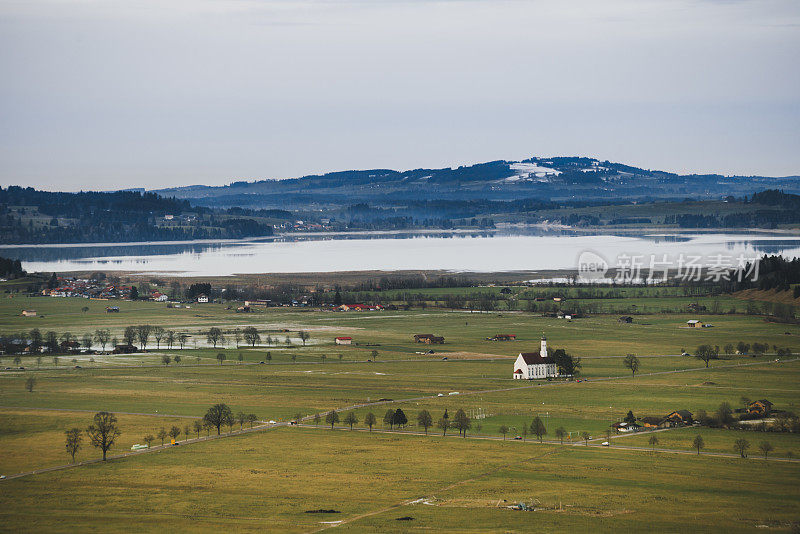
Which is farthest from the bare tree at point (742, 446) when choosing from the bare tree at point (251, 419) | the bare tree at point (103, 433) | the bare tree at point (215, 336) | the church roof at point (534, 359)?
the bare tree at point (215, 336)

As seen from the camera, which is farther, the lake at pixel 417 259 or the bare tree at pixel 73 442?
the lake at pixel 417 259

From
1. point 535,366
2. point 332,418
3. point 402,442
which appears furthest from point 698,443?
point 535,366

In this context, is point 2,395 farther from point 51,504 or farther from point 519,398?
point 519,398

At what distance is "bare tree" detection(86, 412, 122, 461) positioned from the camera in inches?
1875

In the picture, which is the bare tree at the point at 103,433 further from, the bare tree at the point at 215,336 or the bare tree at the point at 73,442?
the bare tree at the point at 215,336

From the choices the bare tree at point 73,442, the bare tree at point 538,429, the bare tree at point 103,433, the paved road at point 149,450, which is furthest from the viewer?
the bare tree at point 538,429

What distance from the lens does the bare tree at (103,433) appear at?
47625mm

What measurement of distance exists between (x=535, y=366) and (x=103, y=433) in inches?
1187

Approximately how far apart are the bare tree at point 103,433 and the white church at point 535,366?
27.0m

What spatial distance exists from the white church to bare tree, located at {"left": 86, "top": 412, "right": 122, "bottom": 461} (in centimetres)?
2703

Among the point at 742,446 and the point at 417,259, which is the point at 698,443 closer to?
the point at 742,446

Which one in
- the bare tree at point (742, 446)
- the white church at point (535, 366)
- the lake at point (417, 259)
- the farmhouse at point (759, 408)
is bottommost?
the bare tree at point (742, 446)

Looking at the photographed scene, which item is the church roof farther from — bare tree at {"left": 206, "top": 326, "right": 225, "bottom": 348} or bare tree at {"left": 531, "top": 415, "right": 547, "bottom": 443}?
bare tree at {"left": 206, "top": 326, "right": 225, "bottom": 348}

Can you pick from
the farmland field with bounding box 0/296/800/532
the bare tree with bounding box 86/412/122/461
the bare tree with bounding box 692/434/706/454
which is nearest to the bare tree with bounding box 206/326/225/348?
the farmland field with bounding box 0/296/800/532
